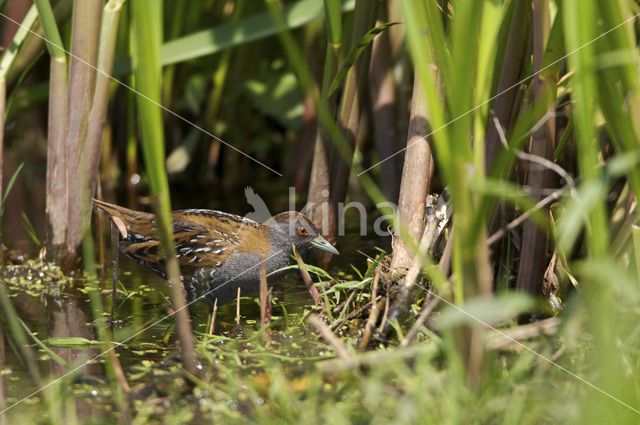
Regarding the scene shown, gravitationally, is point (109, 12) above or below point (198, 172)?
above

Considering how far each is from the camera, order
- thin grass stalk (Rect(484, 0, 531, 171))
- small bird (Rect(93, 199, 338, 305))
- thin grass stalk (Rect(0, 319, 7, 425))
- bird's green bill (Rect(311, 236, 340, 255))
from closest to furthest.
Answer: thin grass stalk (Rect(0, 319, 7, 425)), thin grass stalk (Rect(484, 0, 531, 171)), small bird (Rect(93, 199, 338, 305)), bird's green bill (Rect(311, 236, 340, 255))

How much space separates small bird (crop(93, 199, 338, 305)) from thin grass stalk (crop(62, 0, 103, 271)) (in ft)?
0.53

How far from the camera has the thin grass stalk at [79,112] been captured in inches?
136

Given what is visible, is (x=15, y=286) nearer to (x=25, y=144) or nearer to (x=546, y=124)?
(x=546, y=124)

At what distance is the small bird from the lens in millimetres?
3441

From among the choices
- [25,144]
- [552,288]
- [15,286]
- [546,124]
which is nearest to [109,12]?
[15,286]

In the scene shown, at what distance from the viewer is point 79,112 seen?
3631 mm

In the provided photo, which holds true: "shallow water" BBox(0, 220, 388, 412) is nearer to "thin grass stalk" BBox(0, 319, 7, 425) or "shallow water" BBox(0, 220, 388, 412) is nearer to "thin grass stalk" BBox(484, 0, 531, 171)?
"thin grass stalk" BBox(0, 319, 7, 425)

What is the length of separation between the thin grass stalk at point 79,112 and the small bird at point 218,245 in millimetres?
161

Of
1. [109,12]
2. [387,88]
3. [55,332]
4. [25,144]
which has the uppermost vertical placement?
[109,12]

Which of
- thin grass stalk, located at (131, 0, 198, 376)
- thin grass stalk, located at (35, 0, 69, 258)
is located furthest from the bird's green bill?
thin grass stalk, located at (131, 0, 198, 376)

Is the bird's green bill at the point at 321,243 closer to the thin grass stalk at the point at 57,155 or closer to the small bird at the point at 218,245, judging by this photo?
the small bird at the point at 218,245

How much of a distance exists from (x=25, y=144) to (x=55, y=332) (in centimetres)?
399

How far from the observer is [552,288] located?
295cm
